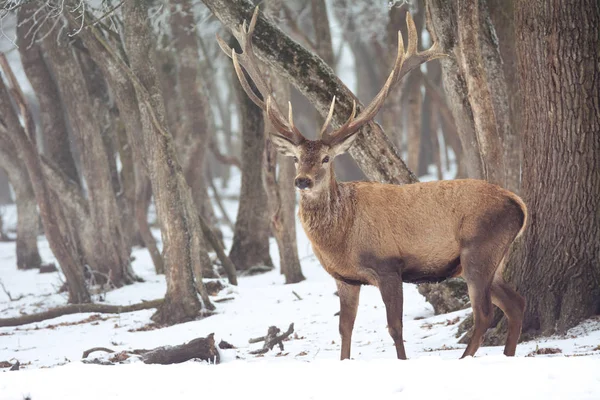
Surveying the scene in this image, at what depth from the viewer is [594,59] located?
23.9ft

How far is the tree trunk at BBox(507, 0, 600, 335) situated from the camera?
7285 millimetres

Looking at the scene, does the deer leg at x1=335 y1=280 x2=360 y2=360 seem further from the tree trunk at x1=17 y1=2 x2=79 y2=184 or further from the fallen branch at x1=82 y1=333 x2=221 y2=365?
the tree trunk at x1=17 y1=2 x2=79 y2=184

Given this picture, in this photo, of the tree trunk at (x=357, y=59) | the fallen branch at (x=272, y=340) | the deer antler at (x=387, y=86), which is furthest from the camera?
the tree trunk at (x=357, y=59)

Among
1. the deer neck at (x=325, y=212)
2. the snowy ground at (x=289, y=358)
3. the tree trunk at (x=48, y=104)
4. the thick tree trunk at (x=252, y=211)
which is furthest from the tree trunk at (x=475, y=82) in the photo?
the tree trunk at (x=48, y=104)

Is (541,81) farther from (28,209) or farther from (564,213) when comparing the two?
(28,209)

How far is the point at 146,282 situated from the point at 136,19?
18.0 ft

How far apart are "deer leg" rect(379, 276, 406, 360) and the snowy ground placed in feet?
0.51

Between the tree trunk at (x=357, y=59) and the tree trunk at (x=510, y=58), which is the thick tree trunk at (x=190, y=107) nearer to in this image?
the tree trunk at (x=357, y=59)

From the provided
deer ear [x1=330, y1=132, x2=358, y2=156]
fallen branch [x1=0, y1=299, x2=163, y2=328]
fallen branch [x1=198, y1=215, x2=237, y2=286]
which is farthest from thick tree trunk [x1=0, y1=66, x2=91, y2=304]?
deer ear [x1=330, y1=132, x2=358, y2=156]

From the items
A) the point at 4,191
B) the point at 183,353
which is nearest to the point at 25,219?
the point at 183,353

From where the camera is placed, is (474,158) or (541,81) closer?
(541,81)

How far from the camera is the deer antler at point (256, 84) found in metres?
7.42

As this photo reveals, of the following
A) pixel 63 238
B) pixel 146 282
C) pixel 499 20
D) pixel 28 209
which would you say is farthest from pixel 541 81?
pixel 28 209

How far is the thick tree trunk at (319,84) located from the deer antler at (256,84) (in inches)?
9.8
